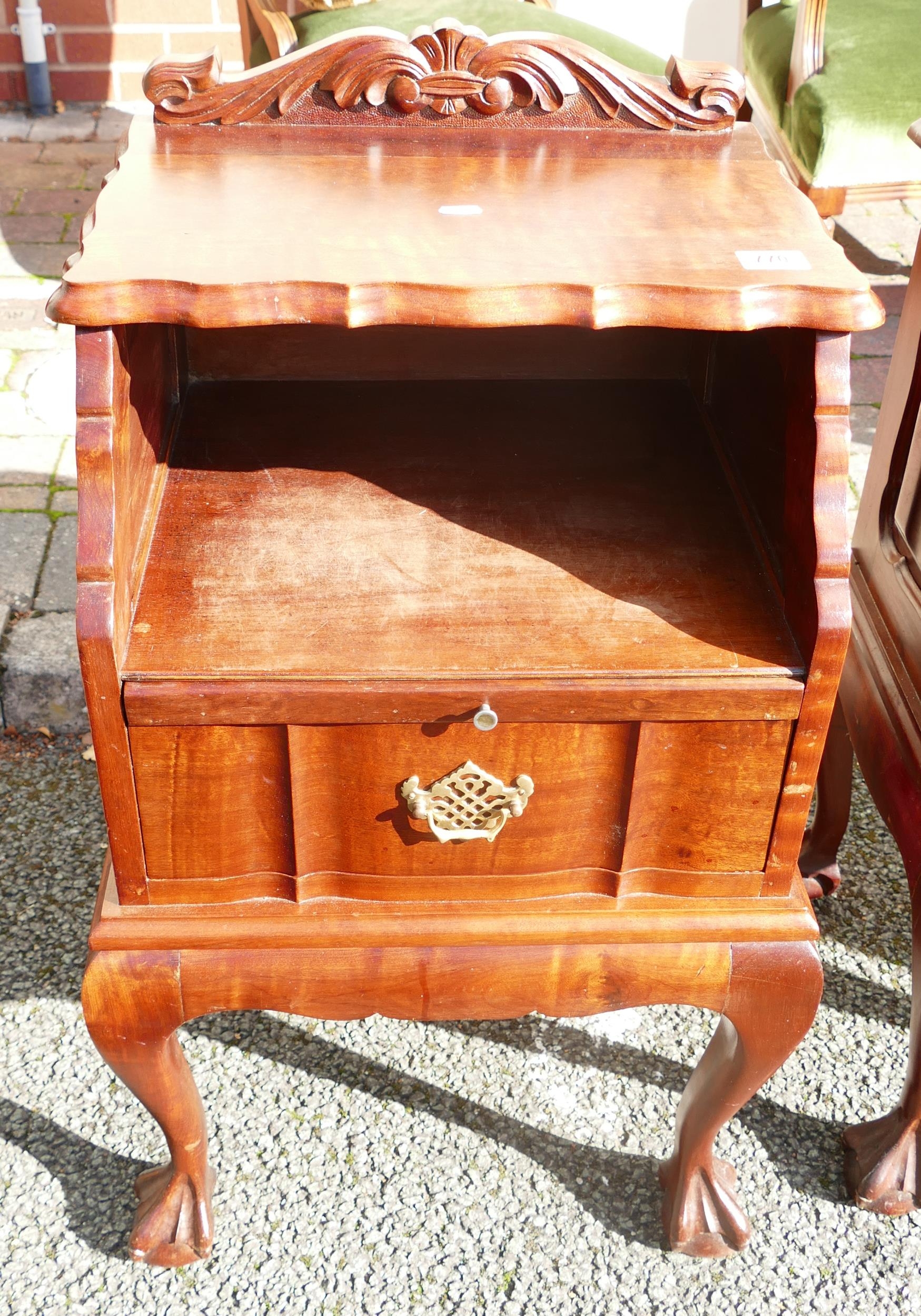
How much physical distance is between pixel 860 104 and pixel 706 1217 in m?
2.60

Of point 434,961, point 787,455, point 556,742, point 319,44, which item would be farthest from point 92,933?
point 319,44

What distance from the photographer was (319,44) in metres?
1.35

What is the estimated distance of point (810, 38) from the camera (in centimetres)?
308

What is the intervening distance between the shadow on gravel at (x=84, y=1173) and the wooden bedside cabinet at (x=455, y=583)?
65 mm

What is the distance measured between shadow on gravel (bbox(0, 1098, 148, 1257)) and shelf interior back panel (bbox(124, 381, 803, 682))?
2.82ft

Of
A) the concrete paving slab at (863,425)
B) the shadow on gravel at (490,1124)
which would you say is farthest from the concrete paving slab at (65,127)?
the shadow on gravel at (490,1124)

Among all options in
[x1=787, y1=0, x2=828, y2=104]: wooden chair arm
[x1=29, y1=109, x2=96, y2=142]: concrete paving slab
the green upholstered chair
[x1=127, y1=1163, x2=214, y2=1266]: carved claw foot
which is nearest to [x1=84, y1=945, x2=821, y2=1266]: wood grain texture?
[x1=127, y1=1163, x2=214, y2=1266]: carved claw foot

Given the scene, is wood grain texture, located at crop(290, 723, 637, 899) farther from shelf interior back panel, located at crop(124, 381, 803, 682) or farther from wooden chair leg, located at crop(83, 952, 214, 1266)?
wooden chair leg, located at crop(83, 952, 214, 1266)

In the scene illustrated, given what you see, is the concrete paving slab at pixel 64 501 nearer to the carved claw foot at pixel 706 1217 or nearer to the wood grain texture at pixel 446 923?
the wood grain texture at pixel 446 923

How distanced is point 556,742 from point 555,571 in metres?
0.19

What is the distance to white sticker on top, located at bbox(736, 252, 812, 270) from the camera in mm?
1064

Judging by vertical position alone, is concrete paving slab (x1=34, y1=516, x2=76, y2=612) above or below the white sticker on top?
below

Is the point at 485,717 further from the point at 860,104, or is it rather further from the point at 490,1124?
the point at 860,104

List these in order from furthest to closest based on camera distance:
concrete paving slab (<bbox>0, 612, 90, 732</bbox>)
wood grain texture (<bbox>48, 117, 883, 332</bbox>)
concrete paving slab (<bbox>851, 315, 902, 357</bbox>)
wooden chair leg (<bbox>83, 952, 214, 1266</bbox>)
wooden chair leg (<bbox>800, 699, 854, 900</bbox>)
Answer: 1. concrete paving slab (<bbox>851, 315, 902, 357</bbox>)
2. concrete paving slab (<bbox>0, 612, 90, 732</bbox>)
3. wooden chair leg (<bbox>800, 699, 854, 900</bbox>)
4. wooden chair leg (<bbox>83, 952, 214, 1266</bbox>)
5. wood grain texture (<bbox>48, 117, 883, 332</bbox>)
